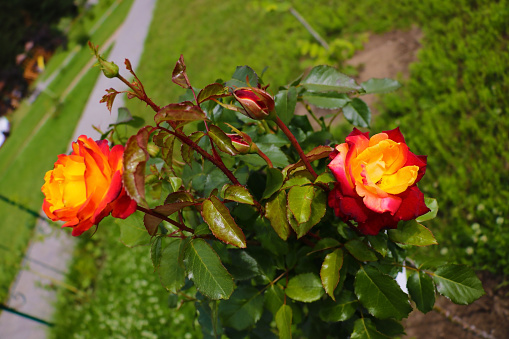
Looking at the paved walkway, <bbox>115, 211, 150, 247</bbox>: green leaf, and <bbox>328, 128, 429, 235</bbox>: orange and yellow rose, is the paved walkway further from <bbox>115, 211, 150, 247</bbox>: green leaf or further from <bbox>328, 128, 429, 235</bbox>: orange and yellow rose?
<bbox>328, 128, 429, 235</bbox>: orange and yellow rose

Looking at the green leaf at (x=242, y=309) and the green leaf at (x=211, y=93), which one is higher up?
the green leaf at (x=211, y=93)

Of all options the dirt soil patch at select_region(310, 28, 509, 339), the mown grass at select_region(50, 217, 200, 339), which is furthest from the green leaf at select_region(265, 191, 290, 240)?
the mown grass at select_region(50, 217, 200, 339)

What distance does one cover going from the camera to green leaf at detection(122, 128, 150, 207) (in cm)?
44

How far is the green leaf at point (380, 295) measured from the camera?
0.67 m

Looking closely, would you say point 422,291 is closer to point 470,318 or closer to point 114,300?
point 470,318

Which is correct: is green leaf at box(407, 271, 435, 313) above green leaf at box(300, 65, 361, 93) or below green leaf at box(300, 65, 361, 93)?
below

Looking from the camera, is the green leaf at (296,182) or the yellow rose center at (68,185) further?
the green leaf at (296,182)

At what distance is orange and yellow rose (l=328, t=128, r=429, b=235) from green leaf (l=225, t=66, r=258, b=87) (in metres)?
0.25

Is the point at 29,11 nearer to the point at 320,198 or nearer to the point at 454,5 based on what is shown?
the point at 454,5

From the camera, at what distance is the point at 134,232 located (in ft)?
2.71

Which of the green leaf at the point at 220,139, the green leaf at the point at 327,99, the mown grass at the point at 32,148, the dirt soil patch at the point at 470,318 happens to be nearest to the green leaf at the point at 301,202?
the green leaf at the point at 220,139

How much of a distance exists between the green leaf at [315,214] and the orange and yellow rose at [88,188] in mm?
263

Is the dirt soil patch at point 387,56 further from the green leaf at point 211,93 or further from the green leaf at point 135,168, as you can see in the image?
the green leaf at point 135,168

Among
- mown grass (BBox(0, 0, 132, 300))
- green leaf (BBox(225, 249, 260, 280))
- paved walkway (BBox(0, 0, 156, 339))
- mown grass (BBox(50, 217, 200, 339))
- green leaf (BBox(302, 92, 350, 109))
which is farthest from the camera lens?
mown grass (BBox(0, 0, 132, 300))
